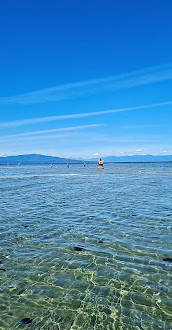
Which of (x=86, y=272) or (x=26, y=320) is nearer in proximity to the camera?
(x=26, y=320)

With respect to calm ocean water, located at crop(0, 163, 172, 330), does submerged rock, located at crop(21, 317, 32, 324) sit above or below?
below

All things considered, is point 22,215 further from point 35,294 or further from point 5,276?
point 35,294

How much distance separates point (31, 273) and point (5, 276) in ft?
3.55

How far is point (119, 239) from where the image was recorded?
48.0ft

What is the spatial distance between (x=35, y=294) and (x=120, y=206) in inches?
618

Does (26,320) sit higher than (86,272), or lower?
lower

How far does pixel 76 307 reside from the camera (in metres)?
8.29

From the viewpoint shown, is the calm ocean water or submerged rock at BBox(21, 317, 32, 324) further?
Answer: the calm ocean water

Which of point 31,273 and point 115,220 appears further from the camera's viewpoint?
point 115,220

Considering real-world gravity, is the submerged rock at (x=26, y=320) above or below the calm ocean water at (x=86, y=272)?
below

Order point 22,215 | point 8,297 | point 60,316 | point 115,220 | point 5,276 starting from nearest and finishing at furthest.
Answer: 1. point 60,316
2. point 8,297
3. point 5,276
4. point 115,220
5. point 22,215

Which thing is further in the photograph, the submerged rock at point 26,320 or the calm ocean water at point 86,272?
the calm ocean water at point 86,272

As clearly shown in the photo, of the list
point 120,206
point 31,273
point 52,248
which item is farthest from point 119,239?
point 120,206

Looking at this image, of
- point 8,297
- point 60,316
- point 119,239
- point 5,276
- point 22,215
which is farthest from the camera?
point 22,215
